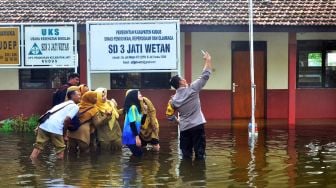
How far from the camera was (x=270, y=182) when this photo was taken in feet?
27.4

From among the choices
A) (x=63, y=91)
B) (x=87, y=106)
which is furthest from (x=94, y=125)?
→ (x=63, y=91)

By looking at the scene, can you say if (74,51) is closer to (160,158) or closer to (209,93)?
(209,93)

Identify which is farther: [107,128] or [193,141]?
[107,128]

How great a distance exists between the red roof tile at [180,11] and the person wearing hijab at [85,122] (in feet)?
19.4

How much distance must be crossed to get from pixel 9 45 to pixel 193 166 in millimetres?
8180

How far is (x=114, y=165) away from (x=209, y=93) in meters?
8.40

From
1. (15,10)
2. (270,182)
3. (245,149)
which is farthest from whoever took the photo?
(15,10)

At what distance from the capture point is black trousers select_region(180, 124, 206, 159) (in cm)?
989

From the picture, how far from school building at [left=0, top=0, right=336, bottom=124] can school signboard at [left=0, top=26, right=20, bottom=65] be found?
5.01 feet

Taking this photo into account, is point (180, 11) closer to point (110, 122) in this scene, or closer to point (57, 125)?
point (110, 122)

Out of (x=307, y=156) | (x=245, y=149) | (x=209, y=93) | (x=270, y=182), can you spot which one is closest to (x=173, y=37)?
(x=209, y=93)

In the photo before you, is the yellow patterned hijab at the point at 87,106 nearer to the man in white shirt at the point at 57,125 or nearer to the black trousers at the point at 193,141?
the man in white shirt at the point at 57,125

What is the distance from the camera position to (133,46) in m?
15.2

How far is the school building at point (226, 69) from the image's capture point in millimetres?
17266
